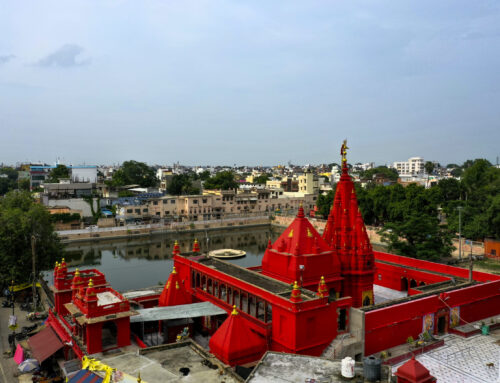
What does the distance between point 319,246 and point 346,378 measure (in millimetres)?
10106

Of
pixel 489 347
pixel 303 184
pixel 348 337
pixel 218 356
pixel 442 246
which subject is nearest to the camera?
pixel 218 356

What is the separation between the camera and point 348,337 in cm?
1703

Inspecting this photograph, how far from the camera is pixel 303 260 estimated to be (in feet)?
62.7

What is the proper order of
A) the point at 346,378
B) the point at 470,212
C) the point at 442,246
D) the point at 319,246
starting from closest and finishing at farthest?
the point at 346,378, the point at 319,246, the point at 442,246, the point at 470,212

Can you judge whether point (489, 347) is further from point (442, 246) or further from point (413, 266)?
point (442, 246)

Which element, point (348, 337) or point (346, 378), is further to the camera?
point (348, 337)

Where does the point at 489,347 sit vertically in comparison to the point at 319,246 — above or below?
below

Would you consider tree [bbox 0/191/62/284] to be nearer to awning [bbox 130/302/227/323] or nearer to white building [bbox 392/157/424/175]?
awning [bbox 130/302/227/323]

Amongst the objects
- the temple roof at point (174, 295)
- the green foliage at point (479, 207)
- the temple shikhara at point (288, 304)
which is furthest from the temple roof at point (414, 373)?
the green foliage at point (479, 207)

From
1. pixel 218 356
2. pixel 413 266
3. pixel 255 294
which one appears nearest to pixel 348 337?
pixel 255 294

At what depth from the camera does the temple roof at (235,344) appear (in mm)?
14586

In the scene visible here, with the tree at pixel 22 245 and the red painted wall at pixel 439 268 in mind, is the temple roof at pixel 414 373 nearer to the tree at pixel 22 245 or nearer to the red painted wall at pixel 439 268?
the red painted wall at pixel 439 268

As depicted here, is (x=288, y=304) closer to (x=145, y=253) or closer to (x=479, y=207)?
(x=479, y=207)

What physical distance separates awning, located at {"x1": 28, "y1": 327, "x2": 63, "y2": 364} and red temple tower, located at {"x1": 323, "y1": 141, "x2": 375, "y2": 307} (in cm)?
1392
